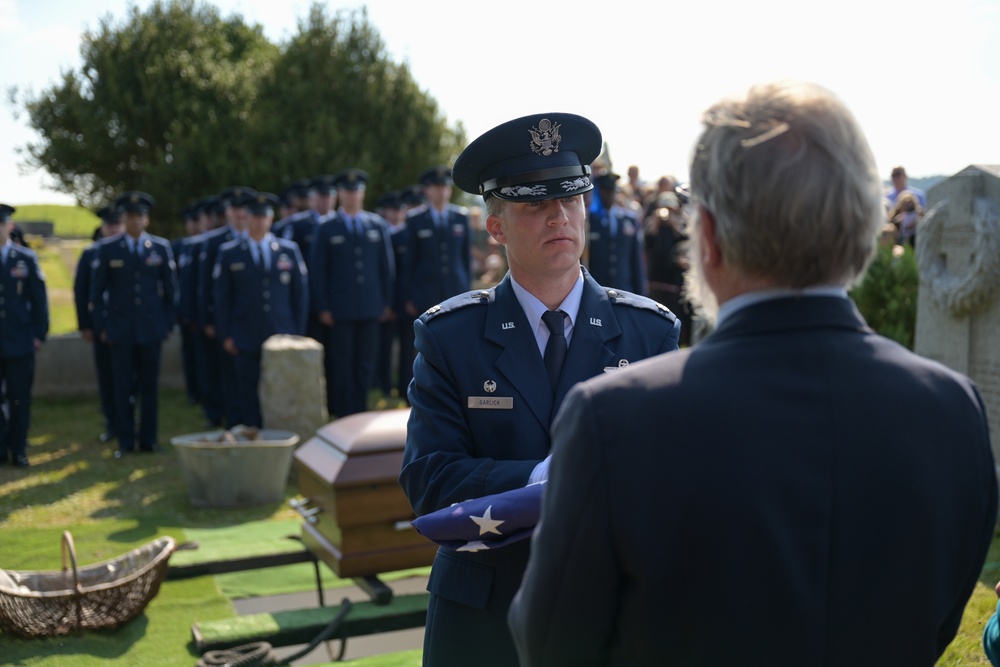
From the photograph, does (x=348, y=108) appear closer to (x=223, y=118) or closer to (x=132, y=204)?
(x=223, y=118)

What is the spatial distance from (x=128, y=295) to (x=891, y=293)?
706 centimetres

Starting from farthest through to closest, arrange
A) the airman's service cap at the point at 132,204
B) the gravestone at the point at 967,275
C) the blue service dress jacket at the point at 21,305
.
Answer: the airman's service cap at the point at 132,204 < the blue service dress jacket at the point at 21,305 < the gravestone at the point at 967,275

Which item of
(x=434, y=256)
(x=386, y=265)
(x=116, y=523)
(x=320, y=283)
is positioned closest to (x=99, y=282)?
(x=320, y=283)

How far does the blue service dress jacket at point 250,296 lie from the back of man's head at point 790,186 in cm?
874

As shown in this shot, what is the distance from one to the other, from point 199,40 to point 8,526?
1620 centimetres

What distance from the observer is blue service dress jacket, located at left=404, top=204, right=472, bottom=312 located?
11.5 m

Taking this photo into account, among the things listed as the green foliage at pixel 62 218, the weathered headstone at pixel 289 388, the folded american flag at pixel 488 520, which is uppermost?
the green foliage at pixel 62 218

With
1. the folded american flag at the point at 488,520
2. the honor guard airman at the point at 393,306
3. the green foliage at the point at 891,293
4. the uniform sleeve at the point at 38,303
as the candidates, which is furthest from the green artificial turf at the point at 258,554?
the green foliage at the point at 891,293

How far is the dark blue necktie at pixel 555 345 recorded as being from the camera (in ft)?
7.79

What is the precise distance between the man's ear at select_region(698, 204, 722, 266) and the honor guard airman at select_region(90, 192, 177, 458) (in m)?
8.92

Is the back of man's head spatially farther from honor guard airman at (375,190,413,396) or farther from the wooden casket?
honor guard airman at (375,190,413,396)

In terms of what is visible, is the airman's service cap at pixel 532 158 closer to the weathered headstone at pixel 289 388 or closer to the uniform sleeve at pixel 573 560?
the uniform sleeve at pixel 573 560

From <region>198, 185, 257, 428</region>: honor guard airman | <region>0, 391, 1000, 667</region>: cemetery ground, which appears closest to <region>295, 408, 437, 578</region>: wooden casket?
<region>0, 391, 1000, 667</region>: cemetery ground

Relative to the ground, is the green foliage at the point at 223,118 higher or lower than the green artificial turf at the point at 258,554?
higher
